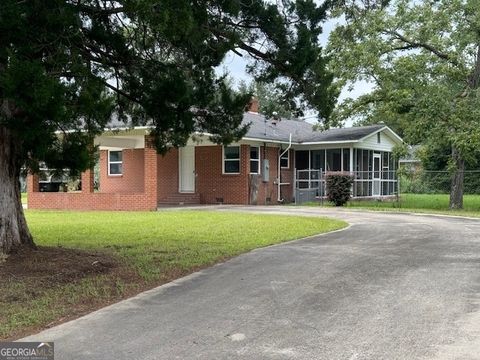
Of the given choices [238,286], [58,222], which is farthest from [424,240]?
[58,222]

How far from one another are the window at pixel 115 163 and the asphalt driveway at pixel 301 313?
19.1 m

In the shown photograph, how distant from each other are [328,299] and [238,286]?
1.38 m

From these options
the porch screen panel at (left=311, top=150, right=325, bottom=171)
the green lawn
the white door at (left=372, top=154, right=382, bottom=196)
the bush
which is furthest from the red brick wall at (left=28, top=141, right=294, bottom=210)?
the white door at (left=372, top=154, right=382, bottom=196)

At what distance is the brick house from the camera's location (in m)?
23.7

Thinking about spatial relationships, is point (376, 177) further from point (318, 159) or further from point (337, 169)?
point (318, 159)

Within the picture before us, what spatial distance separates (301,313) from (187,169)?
20.6 metres

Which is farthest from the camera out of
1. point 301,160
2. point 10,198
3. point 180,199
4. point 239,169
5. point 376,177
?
point 376,177

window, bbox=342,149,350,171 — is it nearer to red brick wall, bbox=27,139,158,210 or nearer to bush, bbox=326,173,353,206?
bush, bbox=326,173,353,206

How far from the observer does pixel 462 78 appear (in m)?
24.6

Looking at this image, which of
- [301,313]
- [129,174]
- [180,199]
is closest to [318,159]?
[180,199]

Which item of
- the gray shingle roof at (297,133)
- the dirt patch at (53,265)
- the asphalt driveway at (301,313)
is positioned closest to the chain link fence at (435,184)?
the gray shingle roof at (297,133)

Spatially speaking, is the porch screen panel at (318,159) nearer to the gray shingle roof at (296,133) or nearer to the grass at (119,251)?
the gray shingle roof at (296,133)

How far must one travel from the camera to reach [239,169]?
82.9 feet

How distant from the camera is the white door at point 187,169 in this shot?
26438mm
